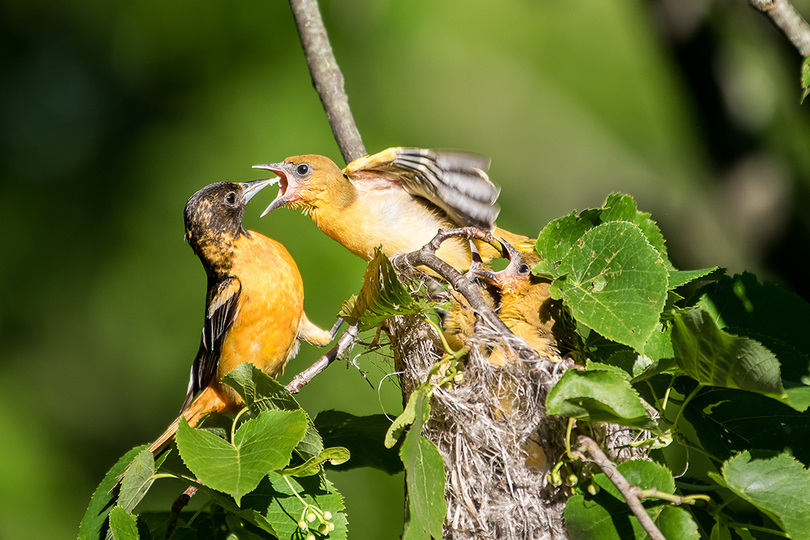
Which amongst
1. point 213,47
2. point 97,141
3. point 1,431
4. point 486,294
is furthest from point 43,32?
point 486,294

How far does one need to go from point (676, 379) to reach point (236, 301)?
73.3 inches

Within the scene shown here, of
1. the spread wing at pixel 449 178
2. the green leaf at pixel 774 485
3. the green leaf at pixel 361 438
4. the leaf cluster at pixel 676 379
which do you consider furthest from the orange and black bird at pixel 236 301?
the green leaf at pixel 774 485

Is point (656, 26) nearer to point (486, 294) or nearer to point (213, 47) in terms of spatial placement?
point (486, 294)

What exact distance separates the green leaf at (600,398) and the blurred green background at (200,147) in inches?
139

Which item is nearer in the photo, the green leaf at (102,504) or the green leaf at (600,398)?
the green leaf at (600,398)

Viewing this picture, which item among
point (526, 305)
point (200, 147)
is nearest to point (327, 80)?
point (526, 305)

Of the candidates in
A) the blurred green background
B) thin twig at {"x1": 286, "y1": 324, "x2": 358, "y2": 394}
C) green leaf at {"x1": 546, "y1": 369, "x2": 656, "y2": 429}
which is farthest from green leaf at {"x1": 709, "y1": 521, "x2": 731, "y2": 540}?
the blurred green background

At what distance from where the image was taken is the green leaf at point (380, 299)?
157cm

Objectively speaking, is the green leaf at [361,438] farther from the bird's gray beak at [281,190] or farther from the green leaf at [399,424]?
the bird's gray beak at [281,190]

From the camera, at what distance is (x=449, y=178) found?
244 cm

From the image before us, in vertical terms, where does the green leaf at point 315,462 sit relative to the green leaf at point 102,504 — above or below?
above

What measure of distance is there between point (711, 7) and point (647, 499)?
10.8ft

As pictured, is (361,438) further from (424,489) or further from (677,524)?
(677,524)

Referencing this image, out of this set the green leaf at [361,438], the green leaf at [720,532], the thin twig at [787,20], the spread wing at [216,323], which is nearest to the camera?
the green leaf at [720,532]
